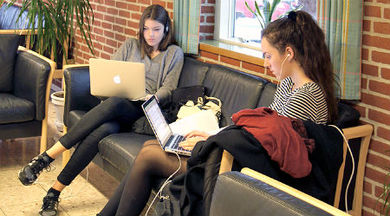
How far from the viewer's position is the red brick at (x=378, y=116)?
2.73 metres

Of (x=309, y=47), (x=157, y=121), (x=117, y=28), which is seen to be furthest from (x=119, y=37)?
(x=309, y=47)

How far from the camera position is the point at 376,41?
273 cm

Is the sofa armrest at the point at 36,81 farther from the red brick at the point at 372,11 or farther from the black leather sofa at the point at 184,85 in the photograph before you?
the red brick at the point at 372,11

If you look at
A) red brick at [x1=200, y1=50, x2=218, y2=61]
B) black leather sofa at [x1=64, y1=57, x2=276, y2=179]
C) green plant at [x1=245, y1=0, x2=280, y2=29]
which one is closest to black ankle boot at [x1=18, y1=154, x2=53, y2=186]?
black leather sofa at [x1=64, y1=57, x2=276, y2=179]

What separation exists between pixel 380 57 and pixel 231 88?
3.23 feet

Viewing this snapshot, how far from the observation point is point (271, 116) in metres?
2.46

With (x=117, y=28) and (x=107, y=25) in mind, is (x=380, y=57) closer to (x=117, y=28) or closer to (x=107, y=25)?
(x=117, y=28)

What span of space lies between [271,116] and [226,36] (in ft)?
5.96

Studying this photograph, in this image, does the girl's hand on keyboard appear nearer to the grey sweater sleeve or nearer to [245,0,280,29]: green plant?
the grey sweater sleeve

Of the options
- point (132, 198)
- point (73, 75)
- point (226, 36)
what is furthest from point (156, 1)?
point (132, 198)

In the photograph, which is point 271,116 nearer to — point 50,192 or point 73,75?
point 50,192

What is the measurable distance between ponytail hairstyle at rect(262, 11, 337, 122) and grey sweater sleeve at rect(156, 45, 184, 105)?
1.23 metres

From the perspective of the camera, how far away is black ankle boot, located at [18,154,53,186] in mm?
3357

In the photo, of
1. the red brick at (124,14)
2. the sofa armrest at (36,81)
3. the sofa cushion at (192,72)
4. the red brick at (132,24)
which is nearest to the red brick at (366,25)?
the sofa cushion at (192,72)
